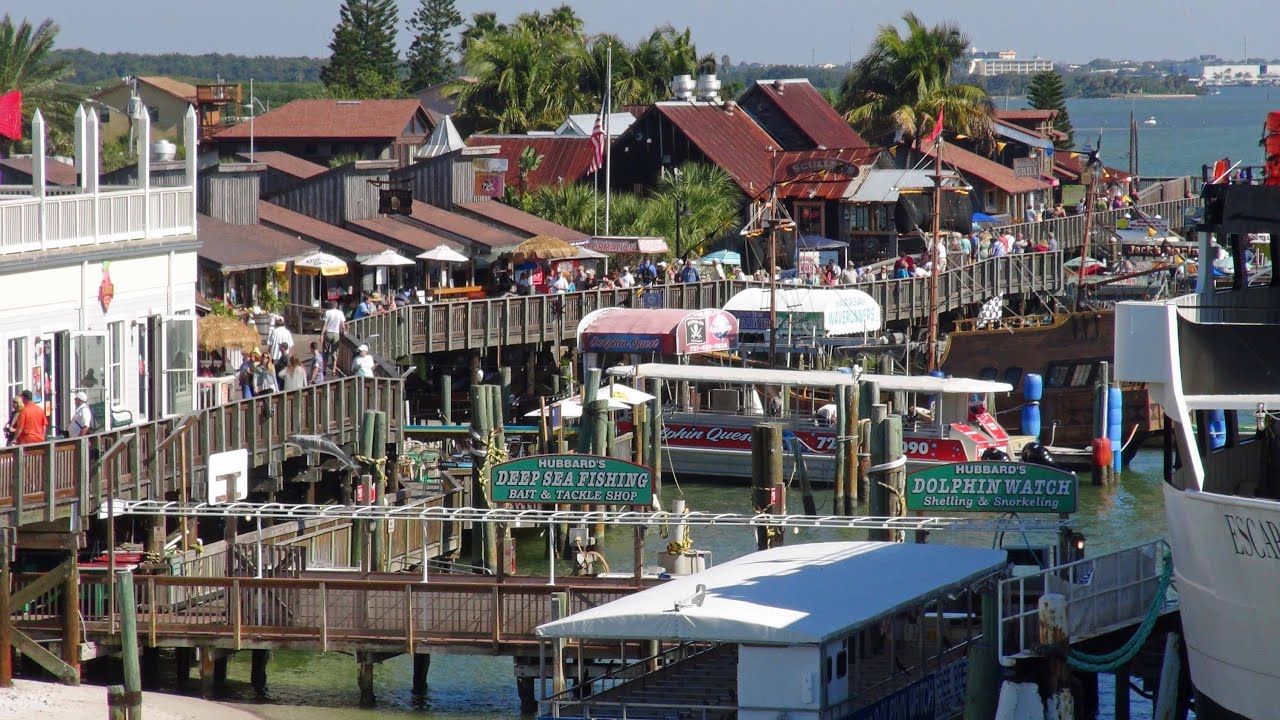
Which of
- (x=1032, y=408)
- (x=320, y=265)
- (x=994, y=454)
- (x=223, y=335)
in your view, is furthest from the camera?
(x=1032, y=408)

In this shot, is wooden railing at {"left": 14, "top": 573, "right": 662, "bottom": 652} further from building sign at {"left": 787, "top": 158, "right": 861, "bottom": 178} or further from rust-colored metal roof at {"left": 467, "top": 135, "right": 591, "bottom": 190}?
rust-colored metal roof at {"left": 467, "top": 135, "right": 591, "bottom": 190}

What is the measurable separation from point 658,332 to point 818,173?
21310 millimetres

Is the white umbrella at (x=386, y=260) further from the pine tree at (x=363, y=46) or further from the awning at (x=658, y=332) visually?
the pine tree at (x=363, y=46)

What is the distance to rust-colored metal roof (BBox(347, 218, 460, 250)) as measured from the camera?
52.9 m

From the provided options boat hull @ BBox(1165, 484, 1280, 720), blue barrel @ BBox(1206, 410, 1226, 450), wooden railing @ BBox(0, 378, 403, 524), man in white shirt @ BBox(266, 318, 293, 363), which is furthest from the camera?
man in white shirt @ BBox(266, 318, 293, 363)

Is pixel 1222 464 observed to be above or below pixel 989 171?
below

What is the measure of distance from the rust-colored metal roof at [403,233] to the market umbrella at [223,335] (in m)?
15.3

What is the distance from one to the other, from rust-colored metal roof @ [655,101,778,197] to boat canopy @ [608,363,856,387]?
2308 cm

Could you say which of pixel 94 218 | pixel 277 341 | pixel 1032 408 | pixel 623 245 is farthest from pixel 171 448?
pixel 623 245

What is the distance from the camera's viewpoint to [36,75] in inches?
2995

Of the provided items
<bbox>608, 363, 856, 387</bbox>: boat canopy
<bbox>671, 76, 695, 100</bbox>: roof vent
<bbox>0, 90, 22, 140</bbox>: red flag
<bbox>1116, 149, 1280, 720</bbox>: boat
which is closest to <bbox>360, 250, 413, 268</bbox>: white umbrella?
<bbox>608, 363, 856, 387</bbox>: boat canopy

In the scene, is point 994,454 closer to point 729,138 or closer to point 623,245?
point 623,245

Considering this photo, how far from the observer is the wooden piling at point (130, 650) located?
22422mm

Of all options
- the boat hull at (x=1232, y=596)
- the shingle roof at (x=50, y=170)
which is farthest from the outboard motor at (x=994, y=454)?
the shingle roof at (x=50, y=170)
